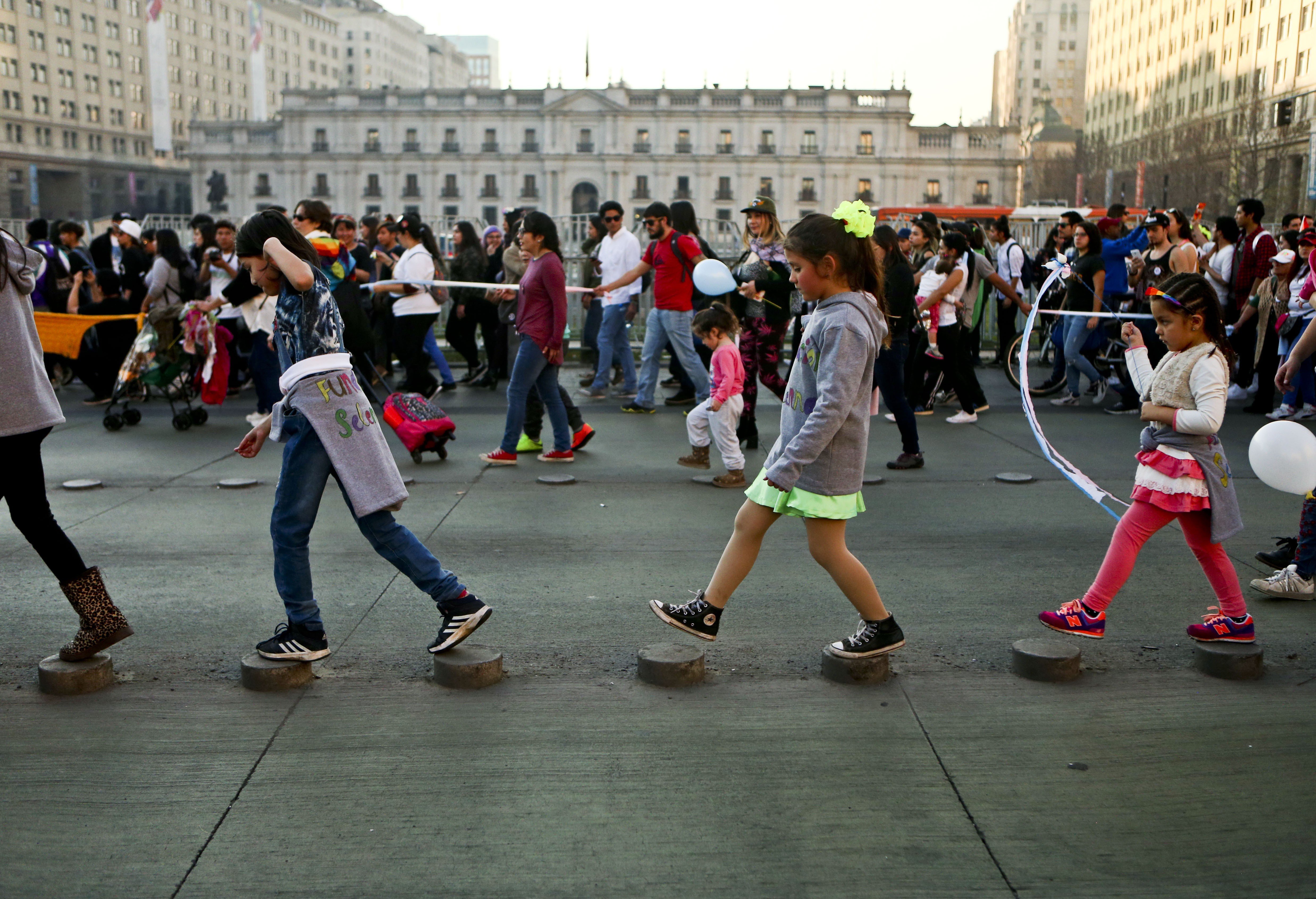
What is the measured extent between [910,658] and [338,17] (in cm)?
19099

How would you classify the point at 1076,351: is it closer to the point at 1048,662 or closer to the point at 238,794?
the point at 1048,662

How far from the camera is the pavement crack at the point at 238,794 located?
9.37 feet

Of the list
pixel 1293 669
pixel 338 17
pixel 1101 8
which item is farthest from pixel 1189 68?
pixel 338 17

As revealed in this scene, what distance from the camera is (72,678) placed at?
404cm

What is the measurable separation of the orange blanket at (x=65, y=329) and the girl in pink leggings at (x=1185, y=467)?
32.0 feet

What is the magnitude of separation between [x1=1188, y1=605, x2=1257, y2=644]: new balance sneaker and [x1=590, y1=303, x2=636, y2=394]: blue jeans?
7881 mm

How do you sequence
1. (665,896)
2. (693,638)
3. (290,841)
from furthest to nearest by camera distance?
1. (693,638)
2. (290,841)
3. (665,896)

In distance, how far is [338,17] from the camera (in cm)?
17688

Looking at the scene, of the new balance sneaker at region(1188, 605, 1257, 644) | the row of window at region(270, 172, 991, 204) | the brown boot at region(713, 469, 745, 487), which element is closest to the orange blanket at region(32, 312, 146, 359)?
the brown boot at region(713, 469, 745, 487)

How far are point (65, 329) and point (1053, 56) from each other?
589 ft

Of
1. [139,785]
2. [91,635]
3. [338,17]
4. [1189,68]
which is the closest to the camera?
[139,785]

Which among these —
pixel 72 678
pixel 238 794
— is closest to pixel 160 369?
pixel 72 678

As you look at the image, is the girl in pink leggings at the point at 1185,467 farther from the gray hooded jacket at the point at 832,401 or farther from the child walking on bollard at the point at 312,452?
the child walking on bollard at the point at 312,452

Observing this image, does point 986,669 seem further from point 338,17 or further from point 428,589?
point 338,17
